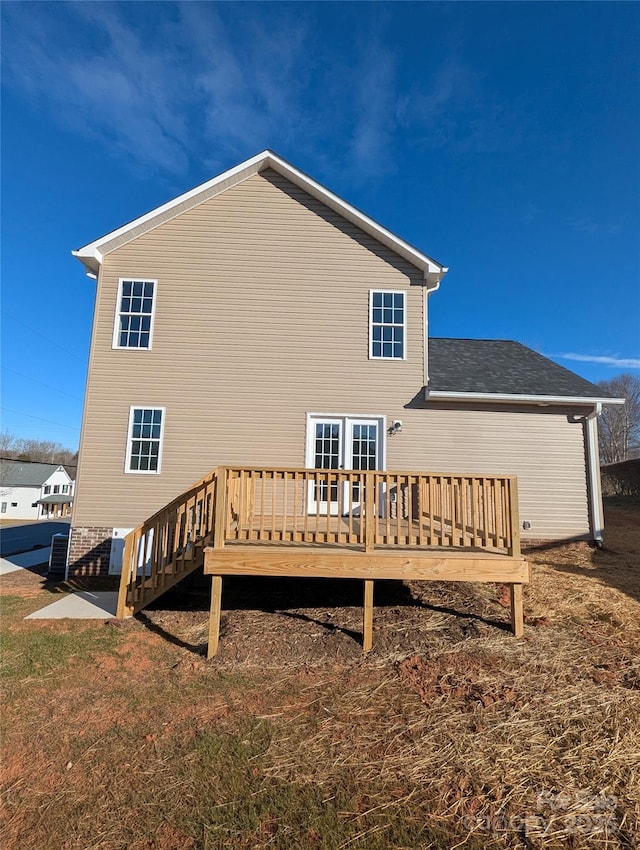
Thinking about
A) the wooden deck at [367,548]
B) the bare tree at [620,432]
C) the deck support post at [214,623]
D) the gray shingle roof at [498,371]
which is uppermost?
the bare tree at [620,432]

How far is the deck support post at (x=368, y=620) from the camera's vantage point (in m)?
4.86

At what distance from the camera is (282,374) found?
9414 millimetres

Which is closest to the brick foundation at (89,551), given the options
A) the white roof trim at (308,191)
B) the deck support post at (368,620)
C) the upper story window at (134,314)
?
the upper story window at (134,314)

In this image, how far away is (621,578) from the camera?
7.56 meters

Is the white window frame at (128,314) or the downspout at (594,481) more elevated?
the white window frame at (128,314)

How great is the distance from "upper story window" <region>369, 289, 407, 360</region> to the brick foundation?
23.5 feet

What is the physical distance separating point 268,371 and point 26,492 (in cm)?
4321

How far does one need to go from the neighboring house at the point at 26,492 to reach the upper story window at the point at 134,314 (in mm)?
40618

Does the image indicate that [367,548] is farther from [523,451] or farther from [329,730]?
[523,451]

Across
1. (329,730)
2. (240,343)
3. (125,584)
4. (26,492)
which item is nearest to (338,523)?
(329,730)

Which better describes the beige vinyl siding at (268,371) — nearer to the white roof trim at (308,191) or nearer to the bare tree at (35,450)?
the white roof trim at (308,191)

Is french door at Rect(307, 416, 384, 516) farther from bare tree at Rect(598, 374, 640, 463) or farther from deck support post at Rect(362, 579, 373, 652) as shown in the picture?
bare tree at Rect(598, 374, 640, 463)

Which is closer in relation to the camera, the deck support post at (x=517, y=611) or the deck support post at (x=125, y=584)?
the deck support post at (x=517, y=611)

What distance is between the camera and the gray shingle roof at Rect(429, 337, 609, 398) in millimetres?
9508
